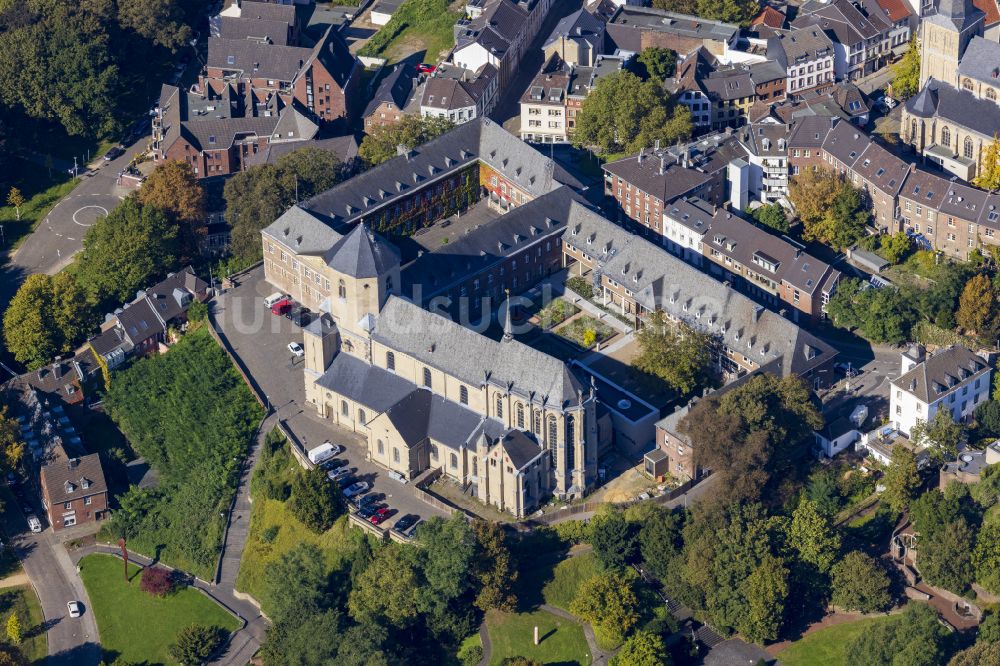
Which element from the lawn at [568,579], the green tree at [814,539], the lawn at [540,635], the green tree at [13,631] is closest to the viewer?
the lawn at [540,635]

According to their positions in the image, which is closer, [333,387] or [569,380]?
[569,380]

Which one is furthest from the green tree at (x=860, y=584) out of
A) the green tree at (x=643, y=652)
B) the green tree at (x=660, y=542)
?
the green tree at (x=643, y=652)

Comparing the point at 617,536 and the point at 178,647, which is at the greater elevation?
the point at 617,536

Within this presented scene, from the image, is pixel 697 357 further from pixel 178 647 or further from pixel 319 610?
pixel 178 647

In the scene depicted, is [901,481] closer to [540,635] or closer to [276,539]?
[540,635]

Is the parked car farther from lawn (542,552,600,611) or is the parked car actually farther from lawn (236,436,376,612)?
lawn (542,552,600,611)

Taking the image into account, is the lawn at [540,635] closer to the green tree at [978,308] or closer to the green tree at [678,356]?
the green tree at [678,356]

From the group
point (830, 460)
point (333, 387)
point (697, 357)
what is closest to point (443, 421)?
point (333, 387)
